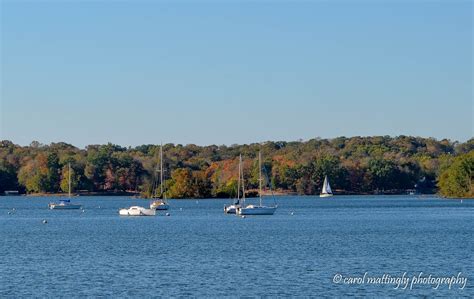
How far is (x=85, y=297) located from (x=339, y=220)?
70407 millimetres

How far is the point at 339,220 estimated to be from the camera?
367 feet

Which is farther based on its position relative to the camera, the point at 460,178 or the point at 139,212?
the point at 460,178

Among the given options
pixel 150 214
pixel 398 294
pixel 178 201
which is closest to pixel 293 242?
pixel 398 294

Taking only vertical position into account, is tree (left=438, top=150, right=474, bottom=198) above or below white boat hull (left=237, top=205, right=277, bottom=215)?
above

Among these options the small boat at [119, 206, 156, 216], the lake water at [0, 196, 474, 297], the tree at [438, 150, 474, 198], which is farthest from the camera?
the tree at [438, 150, 474, 198]

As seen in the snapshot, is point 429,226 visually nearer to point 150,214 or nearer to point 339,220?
point 339,220

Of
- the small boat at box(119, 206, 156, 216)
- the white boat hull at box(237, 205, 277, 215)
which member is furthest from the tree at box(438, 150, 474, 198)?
the small boat at box(119, 206, 156, 216)

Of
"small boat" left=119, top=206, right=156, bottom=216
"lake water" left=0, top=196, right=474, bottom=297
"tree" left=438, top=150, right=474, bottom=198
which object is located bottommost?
"lake water" left=0, top=196, right=474, bottom=297

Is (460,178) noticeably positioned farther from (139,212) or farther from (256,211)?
(139,212)

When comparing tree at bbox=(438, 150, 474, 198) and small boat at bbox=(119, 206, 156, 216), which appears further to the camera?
tree at bbox=(438, 150, 474, 198)

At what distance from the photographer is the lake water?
4594 centimetres

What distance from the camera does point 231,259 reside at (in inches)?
2324

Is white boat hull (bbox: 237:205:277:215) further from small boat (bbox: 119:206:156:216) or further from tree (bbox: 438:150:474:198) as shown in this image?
tree (bbox: 438:150:474:198)

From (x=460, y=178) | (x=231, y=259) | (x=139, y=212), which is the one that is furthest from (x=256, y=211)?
(x=460, y=178)
